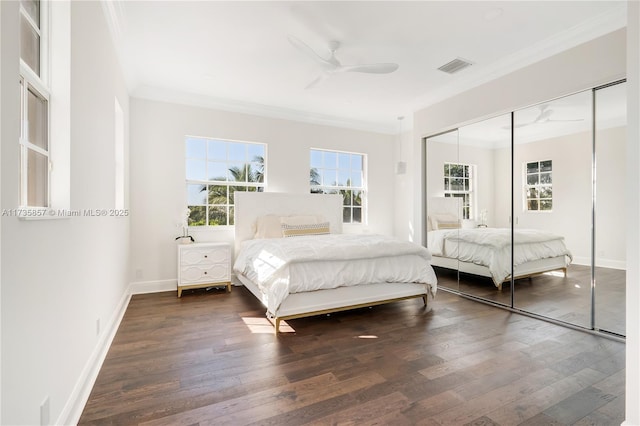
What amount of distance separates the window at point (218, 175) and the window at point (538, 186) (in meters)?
3.72

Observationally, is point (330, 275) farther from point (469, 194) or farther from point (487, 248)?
point (469, 194)

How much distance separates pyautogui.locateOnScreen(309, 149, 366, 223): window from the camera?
5.70m

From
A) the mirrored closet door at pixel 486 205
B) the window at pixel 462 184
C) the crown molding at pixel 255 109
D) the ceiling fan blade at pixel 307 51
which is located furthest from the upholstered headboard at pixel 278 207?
the ceiling fan blade at pixel 307 51

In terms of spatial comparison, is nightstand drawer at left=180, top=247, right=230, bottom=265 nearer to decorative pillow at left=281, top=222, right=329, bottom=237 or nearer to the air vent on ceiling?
decorative pillow at left=281, top=222, right=329, bottom=237

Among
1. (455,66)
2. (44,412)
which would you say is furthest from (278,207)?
(44,412)

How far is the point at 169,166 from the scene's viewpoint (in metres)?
4.44

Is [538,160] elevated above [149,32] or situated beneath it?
situated beneath

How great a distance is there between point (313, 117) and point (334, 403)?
15.3 ft

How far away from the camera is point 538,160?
3.35m

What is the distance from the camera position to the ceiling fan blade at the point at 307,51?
2.67 meters

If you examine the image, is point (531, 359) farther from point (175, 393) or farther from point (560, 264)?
point (175, 393)

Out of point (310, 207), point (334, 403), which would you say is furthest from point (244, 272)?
point (334, 403)

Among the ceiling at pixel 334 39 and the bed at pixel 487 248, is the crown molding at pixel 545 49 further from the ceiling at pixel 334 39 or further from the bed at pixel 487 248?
the bed at pixel 487 248

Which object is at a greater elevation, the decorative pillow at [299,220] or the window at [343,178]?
the window at [343,178]
